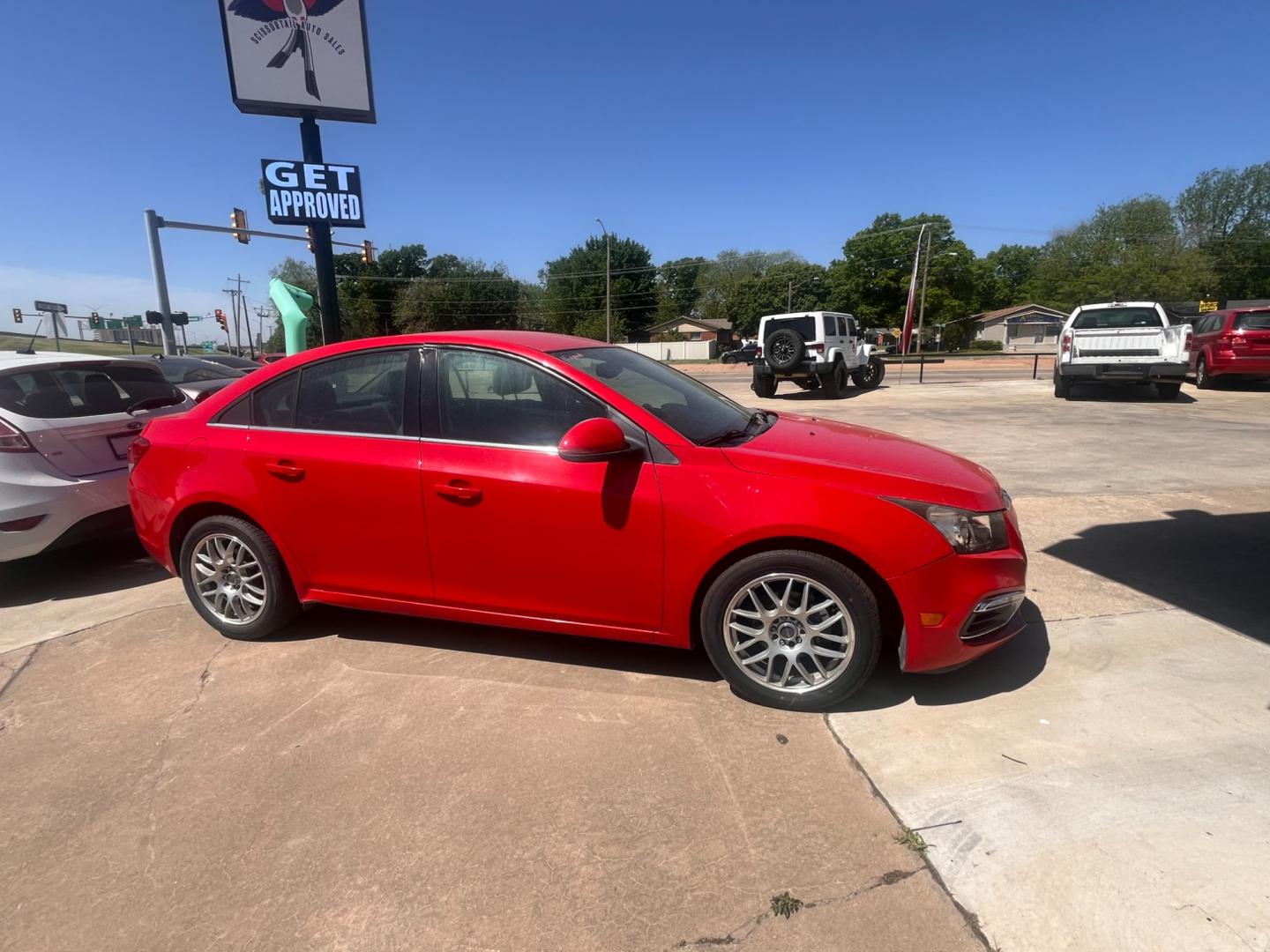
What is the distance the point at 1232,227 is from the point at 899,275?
39.6 meters

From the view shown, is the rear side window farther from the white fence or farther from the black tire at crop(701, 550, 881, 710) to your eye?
the white fence

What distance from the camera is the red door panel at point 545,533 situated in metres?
2.90

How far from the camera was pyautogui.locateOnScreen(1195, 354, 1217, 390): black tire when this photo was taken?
14728 millimetres

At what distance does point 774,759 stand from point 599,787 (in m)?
0.66

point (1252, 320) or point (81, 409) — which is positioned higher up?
point (1252, 320)

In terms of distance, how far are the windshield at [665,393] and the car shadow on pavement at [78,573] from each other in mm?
3676

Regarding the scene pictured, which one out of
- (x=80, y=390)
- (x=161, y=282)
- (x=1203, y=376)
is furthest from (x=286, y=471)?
(x=161, y=282)

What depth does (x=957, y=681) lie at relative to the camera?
307 centimetres

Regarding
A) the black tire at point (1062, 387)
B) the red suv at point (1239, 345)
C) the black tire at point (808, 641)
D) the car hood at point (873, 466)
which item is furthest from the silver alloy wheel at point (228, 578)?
the red suv at point (1239, 345)

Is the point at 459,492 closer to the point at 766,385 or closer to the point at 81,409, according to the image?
the point at 81,409

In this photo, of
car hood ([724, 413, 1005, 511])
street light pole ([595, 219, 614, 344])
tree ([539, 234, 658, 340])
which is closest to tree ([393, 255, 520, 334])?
tree ([539, 234, 658, 340])

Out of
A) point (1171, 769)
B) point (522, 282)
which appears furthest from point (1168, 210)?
point (1171, 769)

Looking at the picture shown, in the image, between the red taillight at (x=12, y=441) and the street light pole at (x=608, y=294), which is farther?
the street light pole at (x=608, y=294)

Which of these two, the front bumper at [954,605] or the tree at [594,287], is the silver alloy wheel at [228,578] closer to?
the front bumper at [954,605]
